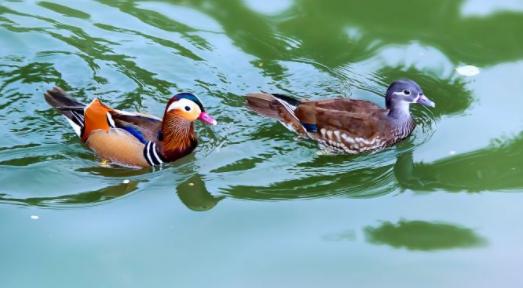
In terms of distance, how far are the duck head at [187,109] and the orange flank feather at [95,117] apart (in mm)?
411

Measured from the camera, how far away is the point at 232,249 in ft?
14.1

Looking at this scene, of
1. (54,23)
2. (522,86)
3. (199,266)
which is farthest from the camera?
(54,23)

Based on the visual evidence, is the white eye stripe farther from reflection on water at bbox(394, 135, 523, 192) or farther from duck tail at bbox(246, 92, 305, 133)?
reflection on water at bbox(394, 135, 523, 192)

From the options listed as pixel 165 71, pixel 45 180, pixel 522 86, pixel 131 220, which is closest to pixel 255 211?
pixel 131 220

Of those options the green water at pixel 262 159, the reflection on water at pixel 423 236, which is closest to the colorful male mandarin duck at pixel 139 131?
the green water at pixel 262 159

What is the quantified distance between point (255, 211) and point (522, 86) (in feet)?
7.58

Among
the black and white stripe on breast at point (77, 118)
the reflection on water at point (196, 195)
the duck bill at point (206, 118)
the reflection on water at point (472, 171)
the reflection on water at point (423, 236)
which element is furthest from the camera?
the black and white stripe on breast at point (77, 118)

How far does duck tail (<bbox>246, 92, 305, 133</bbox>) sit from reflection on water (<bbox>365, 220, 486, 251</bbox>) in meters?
1.31

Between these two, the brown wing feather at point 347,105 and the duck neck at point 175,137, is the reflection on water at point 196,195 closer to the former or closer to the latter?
the duck neck at point 175,137

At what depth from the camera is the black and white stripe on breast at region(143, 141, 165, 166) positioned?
17.4 feet

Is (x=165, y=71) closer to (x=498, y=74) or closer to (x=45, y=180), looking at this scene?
(x=45, y=180)

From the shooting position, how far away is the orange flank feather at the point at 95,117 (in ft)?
17.6

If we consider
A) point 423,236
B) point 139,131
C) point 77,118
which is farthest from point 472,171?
point 77,118

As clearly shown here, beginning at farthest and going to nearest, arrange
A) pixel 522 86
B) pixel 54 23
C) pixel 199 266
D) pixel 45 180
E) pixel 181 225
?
pixel 54 23 → pixel 522 86 → pixel 45 180 → pixel 181 225 → pixel 199 266
